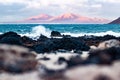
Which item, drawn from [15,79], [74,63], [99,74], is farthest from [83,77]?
[15,79]

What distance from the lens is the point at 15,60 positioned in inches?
115

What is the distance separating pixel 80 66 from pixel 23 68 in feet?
2.17

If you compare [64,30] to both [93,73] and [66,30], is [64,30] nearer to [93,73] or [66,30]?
[66,30]

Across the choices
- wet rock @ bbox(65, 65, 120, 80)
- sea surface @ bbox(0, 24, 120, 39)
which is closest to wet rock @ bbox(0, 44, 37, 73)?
wet rock @ bbox(65, 65, 120, 80)

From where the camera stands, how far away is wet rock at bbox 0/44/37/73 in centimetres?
284

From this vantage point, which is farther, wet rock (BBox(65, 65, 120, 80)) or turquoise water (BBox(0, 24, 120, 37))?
turquoise water (BBox(0, 24, 120, 37))

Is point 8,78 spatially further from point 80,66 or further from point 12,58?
point 80,66

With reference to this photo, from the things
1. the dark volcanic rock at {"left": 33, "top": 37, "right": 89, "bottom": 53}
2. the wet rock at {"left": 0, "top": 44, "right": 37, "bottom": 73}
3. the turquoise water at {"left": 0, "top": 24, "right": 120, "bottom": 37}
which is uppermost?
the wet rock at {"left": 0, "top": 44, "right": 37, "bottom": 73}

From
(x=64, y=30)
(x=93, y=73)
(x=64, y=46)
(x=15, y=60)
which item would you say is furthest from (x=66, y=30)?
(x=93, y=73)

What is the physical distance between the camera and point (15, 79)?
262 centimetres

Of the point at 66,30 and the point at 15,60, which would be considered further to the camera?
the point at 66,30

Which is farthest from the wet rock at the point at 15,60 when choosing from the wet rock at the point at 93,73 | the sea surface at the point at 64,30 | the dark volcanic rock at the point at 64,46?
the sea surface at the point at 64,30

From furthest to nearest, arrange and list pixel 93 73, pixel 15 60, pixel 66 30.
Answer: pixel 66 30 < pixel 15 60 < pixel 93 73

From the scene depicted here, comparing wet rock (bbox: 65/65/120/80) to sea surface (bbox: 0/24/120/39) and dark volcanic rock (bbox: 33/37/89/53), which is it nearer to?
dark volcanic rock (bbox: 33/37/89/53)
